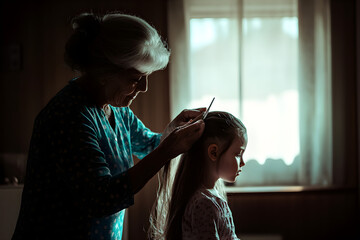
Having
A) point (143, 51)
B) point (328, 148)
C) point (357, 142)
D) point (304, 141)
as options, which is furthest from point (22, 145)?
point (357, 142)

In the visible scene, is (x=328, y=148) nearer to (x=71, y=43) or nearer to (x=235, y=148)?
(x=235, y=148)

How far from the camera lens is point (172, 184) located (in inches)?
52.1

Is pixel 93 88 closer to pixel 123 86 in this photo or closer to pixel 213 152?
pixel 123 86

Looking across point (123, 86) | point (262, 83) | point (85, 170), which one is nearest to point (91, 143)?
point (85, 170)

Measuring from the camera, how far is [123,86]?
1.16 meters

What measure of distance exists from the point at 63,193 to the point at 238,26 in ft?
5.87

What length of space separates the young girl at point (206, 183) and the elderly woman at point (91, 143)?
124 mm

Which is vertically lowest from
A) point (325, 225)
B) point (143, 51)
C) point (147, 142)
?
point (325, 225)

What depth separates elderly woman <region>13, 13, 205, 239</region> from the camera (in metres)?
0.99

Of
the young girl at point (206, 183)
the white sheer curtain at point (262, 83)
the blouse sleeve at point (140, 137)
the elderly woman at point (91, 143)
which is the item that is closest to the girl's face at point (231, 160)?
the young girl at point (206, 183)

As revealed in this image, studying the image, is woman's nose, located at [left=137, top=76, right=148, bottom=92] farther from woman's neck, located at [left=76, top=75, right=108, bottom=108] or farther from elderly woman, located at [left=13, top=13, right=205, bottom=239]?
woman's neck, located at [left=76, top=75, right=108, bottom=108]

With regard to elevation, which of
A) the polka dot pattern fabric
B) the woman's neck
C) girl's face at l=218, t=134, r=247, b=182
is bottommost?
the polka dot pattern fabric

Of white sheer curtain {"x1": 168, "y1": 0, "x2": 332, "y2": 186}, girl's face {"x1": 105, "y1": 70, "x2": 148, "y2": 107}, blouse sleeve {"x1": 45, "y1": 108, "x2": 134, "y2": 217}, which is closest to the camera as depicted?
blouse sleeve {"x1": 45, "y1": 108, "x2": 134, "y2": 217}

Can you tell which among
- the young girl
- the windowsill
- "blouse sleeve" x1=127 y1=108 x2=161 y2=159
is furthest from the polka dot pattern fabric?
the windowsill
